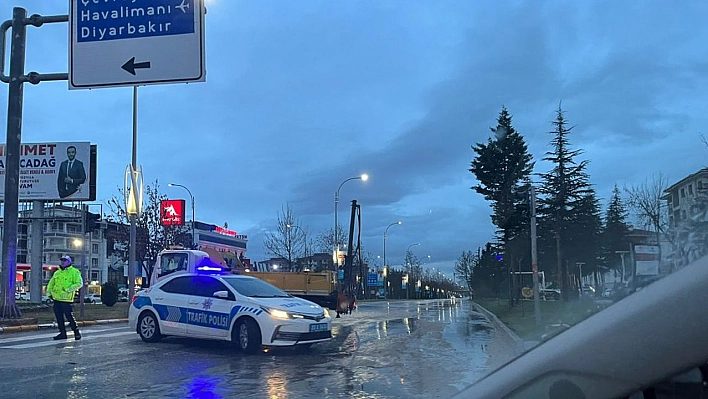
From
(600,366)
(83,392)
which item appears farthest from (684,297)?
(83,392)

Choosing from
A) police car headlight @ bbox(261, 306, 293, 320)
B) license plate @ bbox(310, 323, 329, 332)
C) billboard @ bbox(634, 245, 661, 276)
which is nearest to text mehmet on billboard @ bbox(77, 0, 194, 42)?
police car headlight @ bbox(261, 306, 293, 320)

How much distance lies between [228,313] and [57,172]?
31089 mm

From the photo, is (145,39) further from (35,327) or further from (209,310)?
(35,327)

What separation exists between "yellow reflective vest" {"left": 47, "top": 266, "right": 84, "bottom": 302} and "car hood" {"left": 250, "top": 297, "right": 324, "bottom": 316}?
14.2ft

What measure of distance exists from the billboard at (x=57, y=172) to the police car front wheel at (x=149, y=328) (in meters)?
27.7

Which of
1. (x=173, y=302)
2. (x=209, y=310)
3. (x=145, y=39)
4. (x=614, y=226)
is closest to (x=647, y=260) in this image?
(x=614, y=226)

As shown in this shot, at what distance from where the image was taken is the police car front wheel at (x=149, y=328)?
45.9 ft

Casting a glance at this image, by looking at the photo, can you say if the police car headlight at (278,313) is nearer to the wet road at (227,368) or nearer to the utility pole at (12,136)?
the wet road at (227,368)

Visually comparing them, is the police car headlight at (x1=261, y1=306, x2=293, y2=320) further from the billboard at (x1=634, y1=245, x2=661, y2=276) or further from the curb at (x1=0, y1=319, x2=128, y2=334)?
the billboard at (x1=634, y1=245, x2=661, y2=276)

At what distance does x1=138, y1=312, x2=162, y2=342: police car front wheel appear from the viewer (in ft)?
45.9

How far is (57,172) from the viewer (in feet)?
130

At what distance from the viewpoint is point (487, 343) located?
16.0m

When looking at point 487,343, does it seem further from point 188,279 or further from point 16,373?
point 16,373

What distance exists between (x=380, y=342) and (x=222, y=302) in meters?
4.41
